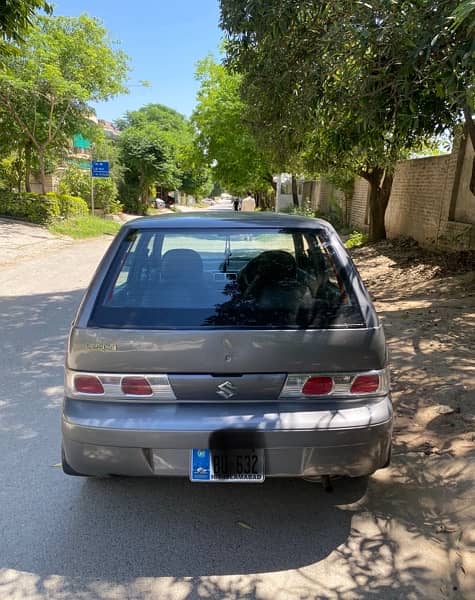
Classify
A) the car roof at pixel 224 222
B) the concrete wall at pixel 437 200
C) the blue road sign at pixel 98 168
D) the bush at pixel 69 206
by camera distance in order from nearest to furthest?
1. the car roof at pixel 224 222
2. the concrete wall at pixel 437 200
3. the bush at pixel 69 206
4. the blue road sign at pixel 98 168

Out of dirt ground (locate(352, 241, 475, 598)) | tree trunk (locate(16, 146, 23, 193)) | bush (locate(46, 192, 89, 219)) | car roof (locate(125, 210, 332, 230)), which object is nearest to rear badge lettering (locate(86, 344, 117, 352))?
car roof (locate(125, 210, 332, 230))

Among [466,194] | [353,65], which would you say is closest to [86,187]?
[466,194]

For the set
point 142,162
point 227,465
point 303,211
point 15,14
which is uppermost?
point 15,14

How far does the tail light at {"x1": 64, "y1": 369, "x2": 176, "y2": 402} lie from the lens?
7.97 ft

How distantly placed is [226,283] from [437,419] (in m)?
2.02

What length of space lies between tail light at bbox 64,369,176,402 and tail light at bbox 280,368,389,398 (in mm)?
584

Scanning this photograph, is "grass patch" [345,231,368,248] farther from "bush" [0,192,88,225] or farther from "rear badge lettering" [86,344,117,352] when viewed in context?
"rear badge lettering" [86,344,117,352]

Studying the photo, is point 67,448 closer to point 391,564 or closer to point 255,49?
point 391,564

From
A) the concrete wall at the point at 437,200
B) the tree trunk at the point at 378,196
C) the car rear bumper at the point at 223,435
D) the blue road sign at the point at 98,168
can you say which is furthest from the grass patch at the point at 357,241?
the car rear bumper at the point at 223,435

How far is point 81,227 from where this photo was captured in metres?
19.6

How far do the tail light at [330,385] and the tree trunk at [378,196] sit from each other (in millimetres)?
11754

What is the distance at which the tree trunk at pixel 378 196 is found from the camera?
13.6 metres

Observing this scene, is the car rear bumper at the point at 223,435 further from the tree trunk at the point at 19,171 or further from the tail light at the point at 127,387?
the tree trunk at the point at 19,171

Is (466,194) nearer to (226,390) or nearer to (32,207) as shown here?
(226,390)
